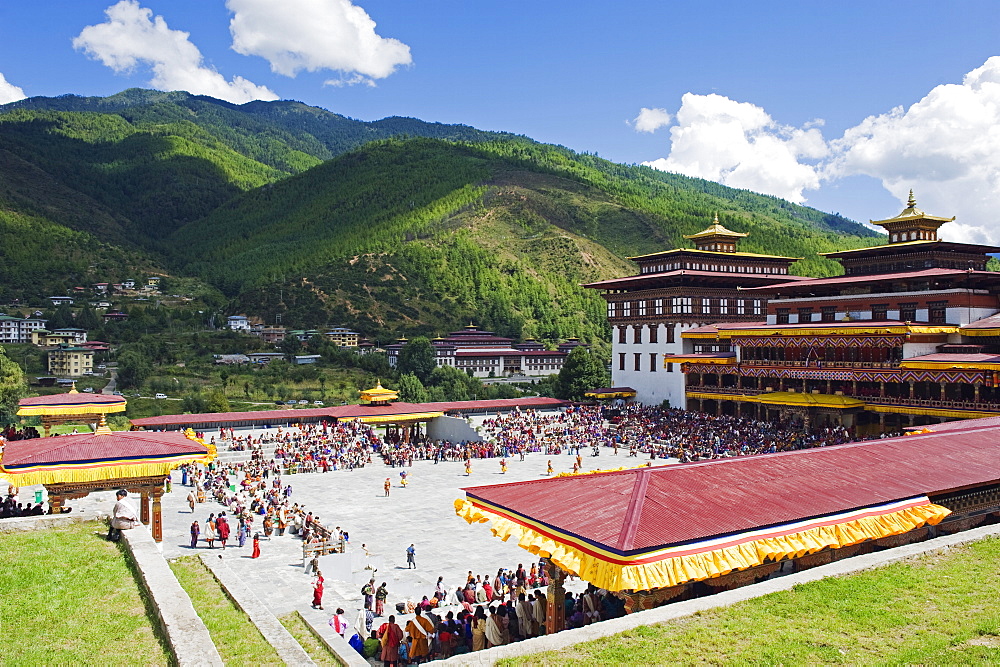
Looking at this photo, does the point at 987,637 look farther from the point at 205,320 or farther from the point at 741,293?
the point at 205,320

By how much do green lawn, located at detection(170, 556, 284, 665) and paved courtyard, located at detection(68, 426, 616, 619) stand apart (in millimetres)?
1616

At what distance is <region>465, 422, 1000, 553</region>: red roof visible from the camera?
37.7 feet

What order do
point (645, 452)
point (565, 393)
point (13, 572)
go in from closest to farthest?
point (13, 572) → point (645, 452) → point (565, 393)

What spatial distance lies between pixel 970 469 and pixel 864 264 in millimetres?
41112

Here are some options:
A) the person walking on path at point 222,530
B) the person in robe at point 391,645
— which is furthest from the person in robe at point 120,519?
the person walking on path at point 222,530

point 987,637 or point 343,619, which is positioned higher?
point 987,637

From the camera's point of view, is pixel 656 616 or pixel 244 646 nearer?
pixel 656 616

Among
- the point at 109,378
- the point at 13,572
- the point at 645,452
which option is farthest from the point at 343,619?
the point at 109,378

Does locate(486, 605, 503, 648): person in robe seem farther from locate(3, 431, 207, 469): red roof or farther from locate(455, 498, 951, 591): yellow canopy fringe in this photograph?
locate(3, 431, 207, 469): red roof

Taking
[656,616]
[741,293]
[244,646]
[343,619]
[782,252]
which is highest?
[782,252]

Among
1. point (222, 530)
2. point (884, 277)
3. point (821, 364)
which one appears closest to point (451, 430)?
point (821, 364)

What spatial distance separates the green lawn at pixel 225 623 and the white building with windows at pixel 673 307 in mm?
42177

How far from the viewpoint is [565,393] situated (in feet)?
215

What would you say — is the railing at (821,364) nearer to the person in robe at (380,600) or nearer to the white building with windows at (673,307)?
the white building with windows at (673,307)
